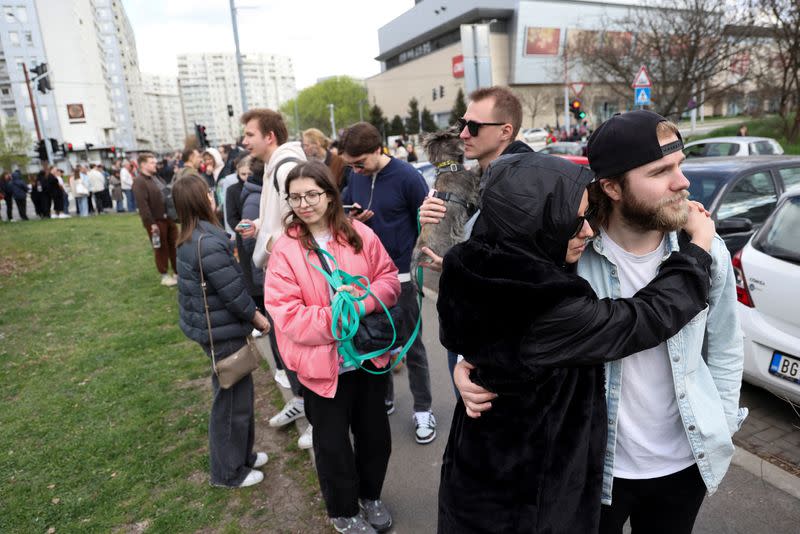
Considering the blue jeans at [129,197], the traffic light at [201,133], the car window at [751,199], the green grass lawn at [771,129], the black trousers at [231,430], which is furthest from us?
the traffic light at [201,133]

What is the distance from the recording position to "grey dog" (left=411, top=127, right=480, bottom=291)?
7.68ft

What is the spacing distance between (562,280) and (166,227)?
9.01 m

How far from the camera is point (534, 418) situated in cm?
141

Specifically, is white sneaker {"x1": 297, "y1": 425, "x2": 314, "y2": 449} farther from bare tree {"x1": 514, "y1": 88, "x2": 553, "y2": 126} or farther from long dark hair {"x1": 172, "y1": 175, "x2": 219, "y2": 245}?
bare tree {"x1": 514, "y1": 88, "x2": 553, "y2": 126}

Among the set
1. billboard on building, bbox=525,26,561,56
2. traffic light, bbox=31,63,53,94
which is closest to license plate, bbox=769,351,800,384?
traffic light, bbox=31,63,53,94

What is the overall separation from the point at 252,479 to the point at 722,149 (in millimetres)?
11741

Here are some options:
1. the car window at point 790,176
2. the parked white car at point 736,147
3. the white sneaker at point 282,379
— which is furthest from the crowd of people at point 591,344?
the parked white car at point 736,147

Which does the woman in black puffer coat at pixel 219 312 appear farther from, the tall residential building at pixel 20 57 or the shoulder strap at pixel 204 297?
the tall residential building at pixel 20 57

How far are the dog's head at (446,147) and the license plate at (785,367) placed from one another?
8.51ft

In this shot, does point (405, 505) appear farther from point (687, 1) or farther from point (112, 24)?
point (112, 24)

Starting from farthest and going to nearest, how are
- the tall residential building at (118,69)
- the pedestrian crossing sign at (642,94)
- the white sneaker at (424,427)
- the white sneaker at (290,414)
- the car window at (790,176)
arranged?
the tall residential building at (118,69) < the pedestrian crossing sign at (642,94) < the car window at (790,176) < the white sneaker at (290,414) < the white sneaker at (424,427)

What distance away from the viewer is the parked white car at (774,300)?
11.1ft

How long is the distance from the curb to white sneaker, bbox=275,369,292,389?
345cm

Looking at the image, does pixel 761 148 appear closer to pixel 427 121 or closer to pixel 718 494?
pixel 718 494
